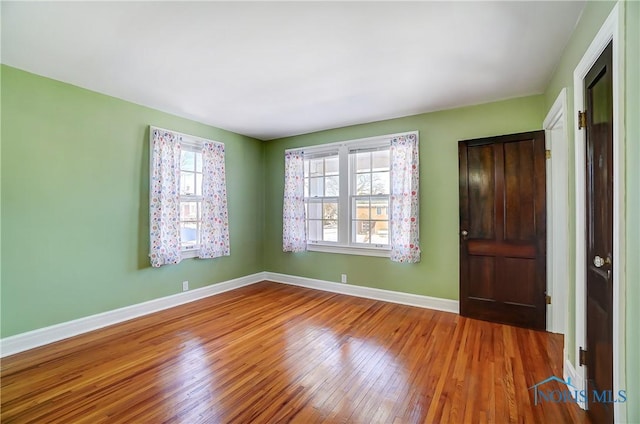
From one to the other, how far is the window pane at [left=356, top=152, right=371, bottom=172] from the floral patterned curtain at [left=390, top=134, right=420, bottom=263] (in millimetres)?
455

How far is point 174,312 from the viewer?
363 cm

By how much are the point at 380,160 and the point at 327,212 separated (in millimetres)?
1204

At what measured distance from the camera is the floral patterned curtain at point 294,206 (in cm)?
478

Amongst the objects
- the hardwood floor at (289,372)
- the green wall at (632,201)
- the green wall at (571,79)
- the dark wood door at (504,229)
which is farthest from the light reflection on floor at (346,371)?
the dark wood door at (504,229)

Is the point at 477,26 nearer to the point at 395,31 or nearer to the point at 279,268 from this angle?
the point at 395,31

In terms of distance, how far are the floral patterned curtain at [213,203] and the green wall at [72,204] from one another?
0.42 m

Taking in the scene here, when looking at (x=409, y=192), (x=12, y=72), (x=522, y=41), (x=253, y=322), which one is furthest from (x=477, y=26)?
(x=12, y=72)

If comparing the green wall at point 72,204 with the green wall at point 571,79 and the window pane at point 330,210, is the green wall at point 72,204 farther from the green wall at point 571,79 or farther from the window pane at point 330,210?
the green wall at point 571,79

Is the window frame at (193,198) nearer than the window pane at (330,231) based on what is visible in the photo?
Yes

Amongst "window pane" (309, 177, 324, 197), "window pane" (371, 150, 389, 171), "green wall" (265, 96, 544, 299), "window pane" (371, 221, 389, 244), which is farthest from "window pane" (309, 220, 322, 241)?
"window pane" (371, 150, 389, 171)

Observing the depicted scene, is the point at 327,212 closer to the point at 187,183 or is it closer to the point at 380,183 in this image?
the point at 380,183

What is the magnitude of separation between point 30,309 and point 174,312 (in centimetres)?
134

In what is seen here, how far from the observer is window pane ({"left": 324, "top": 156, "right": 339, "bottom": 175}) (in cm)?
464

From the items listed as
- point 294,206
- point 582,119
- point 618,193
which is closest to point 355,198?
point 294,206
